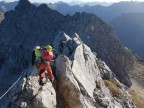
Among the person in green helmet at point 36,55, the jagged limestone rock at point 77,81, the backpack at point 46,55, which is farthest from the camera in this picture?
the person in green helmet at point 36,55

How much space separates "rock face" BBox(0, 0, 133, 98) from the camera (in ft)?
433

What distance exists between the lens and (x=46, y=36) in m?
150

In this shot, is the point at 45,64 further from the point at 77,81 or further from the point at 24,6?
the point at 24,6

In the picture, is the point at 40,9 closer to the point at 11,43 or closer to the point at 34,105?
the point at 11,43

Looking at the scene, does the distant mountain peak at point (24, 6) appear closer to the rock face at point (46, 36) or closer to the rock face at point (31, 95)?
the rock face at point (46, 36)

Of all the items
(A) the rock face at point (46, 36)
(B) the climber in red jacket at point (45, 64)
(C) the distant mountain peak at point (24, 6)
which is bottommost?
(A) the rock face at point (46, 36)

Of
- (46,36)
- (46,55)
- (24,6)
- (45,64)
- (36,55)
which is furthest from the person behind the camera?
(24,6)

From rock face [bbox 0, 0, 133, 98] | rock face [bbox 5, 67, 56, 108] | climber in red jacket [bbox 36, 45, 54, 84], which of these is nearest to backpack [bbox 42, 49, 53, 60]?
climber in red jacket [bbox 36, 45, 54, 84]

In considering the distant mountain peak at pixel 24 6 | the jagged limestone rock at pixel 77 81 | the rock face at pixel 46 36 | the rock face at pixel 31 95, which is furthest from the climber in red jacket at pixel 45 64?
the distant mountain peak at pixel 24 6

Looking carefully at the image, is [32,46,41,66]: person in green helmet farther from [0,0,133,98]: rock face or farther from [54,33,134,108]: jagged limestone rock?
[0,0,133,98]: rock face

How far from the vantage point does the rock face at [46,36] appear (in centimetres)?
13188

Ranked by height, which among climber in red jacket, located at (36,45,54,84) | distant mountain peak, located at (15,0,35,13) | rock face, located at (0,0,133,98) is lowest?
A: rock face, located at (0,0,133,98)

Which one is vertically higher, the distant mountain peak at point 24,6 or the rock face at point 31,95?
the rock face at point 31,95

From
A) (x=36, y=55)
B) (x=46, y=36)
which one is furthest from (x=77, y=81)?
(x=46, y=36)
